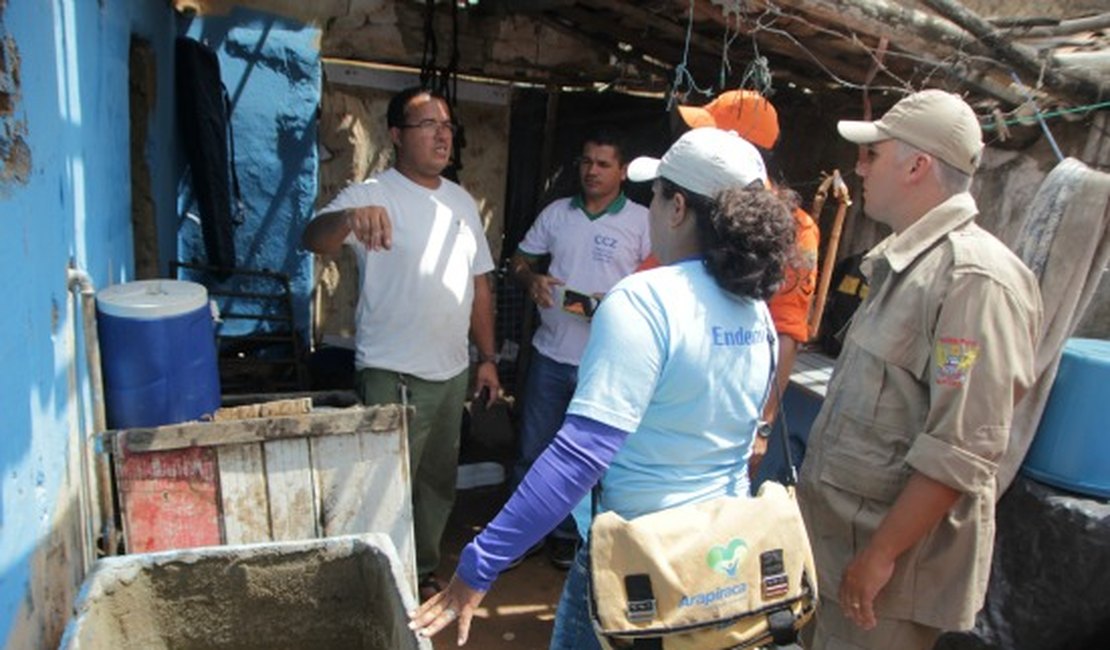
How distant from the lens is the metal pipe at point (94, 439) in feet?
6.98

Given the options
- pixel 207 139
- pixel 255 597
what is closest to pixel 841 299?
pixel 255 597

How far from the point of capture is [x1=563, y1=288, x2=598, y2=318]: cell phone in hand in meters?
3.46

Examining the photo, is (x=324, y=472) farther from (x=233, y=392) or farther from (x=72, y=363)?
(x=233, y=392)

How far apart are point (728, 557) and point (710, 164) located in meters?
0.88

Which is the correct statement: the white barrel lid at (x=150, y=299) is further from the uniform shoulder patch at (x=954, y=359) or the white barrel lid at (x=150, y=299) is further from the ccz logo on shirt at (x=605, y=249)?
the uniform shoulder patch at (x=954, y=359)

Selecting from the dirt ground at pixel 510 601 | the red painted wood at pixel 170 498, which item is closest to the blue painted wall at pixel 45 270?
the red painted wood at pixel 170 498

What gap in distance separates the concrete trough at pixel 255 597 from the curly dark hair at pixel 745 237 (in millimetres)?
1087

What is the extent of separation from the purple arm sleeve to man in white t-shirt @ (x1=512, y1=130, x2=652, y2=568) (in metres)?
1.98

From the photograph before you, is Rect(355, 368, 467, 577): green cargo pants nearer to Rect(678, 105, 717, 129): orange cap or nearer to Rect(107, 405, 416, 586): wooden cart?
Rect(107, 405, 416, 586): wooden cart

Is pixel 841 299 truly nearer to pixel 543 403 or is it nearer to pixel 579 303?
pixel 579 303

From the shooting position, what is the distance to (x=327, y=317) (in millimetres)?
5051

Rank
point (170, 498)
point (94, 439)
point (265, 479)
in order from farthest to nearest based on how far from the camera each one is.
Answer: point (265, 479), point (170, 498), point (94, 439)

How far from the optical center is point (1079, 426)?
2586 millimetres

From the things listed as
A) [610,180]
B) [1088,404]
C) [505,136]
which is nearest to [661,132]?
[505,136]
